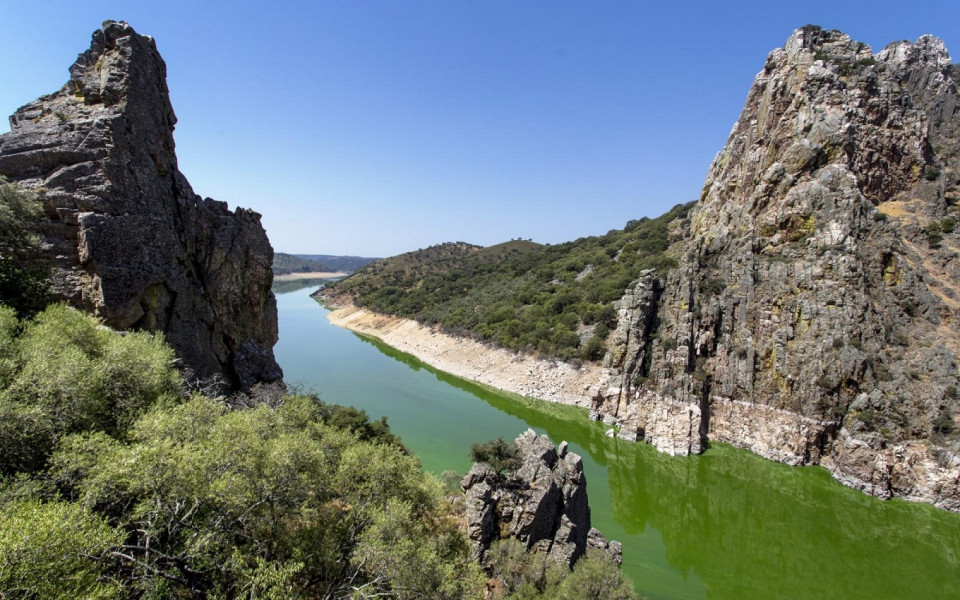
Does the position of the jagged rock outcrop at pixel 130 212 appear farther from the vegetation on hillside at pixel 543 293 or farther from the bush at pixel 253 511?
the vegetation on hillside at pixel 543 293

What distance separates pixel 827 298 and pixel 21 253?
34.5m

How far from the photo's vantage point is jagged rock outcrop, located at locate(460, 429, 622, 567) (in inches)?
470

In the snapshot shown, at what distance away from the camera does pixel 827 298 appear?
23.7m

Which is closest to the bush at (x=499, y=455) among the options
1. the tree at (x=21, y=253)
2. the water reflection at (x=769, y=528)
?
the water reflection at (x=769, y=528)

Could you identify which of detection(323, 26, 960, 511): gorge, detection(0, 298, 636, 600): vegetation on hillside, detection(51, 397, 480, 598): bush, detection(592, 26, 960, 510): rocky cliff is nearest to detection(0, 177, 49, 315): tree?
detection(0, 298, 636, 600): vegetation on hillside

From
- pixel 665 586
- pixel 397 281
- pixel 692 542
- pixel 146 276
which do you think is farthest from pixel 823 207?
pixel 397 281

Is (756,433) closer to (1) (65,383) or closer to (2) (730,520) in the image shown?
(2) (730,520)

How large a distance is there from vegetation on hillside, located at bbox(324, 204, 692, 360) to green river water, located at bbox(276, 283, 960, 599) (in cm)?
1030

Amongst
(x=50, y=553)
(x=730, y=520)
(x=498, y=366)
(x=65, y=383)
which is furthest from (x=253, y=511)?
(x=498, y=366)

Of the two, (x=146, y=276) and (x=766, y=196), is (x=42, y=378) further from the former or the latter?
(x=766, y=196)

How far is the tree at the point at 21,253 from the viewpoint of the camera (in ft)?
37.9

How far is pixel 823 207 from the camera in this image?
25781 mm

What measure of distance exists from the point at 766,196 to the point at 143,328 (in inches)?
1400

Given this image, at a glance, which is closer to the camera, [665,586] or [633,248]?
[665,586]
